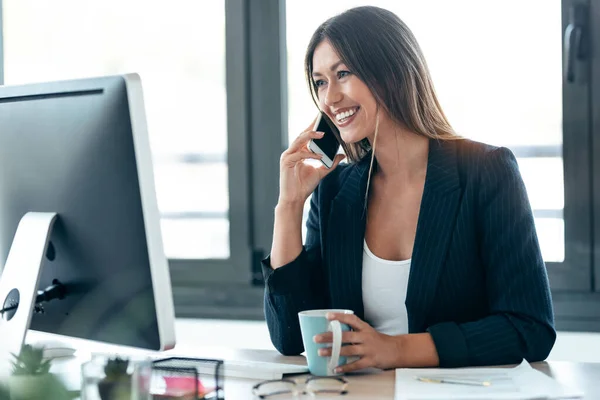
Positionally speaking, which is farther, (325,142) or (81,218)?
(325,142)

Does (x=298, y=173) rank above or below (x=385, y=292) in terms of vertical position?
above

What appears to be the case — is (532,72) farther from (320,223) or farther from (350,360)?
(350,360)

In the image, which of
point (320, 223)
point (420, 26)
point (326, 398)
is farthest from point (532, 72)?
point (326, 398)

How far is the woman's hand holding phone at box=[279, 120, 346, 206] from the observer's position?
1.63 meters

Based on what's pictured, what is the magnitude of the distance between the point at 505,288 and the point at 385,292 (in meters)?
0.27

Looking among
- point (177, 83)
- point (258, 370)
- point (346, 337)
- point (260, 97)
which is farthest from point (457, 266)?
point (177, 83)

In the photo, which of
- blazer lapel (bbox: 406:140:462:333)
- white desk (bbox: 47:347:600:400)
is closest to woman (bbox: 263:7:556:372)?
blazer lapel (bbox: 406:140:462:333)

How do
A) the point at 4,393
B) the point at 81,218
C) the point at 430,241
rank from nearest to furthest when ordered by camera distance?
1. the point at 4,393
2. the point at 81,218
3. the point at 430,241

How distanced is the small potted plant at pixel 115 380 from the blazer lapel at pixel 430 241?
781 millimetres

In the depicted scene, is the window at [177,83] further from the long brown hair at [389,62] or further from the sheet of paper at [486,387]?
the sheet of paper at [486,387]

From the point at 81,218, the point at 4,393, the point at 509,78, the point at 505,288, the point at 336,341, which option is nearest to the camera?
the point at 4,393

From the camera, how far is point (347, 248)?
63.7 inches

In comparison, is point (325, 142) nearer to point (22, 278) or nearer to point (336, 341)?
point (336, 341)

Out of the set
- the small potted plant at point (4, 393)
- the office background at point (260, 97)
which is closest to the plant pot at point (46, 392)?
the small potted plant at point (4, 393)
